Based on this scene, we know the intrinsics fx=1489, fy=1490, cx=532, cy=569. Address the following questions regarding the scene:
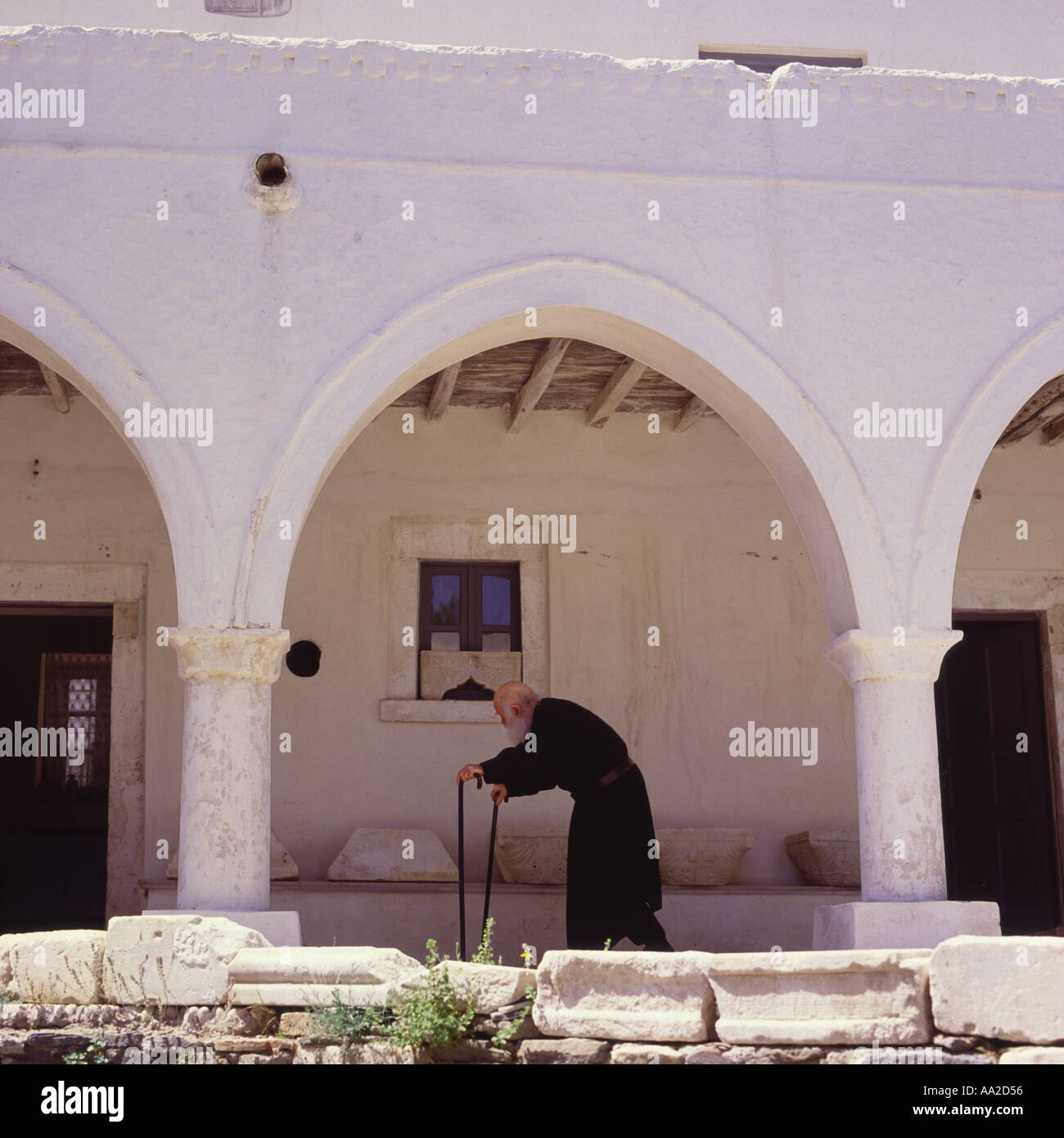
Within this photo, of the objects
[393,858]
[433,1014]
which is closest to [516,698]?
[393,858]

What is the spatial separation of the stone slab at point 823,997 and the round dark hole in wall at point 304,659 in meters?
3.70

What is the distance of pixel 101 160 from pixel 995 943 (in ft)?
14.7

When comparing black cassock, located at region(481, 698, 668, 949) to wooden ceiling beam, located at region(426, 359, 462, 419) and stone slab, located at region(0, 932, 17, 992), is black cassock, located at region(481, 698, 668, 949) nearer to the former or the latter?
wooden ceiling beam, located at region(426, 359, 462, 419)

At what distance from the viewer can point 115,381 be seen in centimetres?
579

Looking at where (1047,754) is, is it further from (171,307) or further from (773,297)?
(171,307)

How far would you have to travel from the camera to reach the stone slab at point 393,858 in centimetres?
740

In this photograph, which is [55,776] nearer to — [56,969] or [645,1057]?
[56,969]

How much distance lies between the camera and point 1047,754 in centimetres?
838

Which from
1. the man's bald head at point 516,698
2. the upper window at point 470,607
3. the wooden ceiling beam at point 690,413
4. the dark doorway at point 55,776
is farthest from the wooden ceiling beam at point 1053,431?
the dark doorway at point 55,776

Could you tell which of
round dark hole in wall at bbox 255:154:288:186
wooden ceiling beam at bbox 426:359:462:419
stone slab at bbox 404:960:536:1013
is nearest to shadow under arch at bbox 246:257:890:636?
round dark hole in wall at bbox 255:154:288:186

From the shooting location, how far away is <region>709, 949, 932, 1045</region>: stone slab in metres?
4.64

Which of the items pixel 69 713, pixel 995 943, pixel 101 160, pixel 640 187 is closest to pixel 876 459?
pixel 640 187

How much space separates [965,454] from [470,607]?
9.89 feet

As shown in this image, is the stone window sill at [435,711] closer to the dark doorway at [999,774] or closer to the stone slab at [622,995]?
the dark doorway at [999,774]
